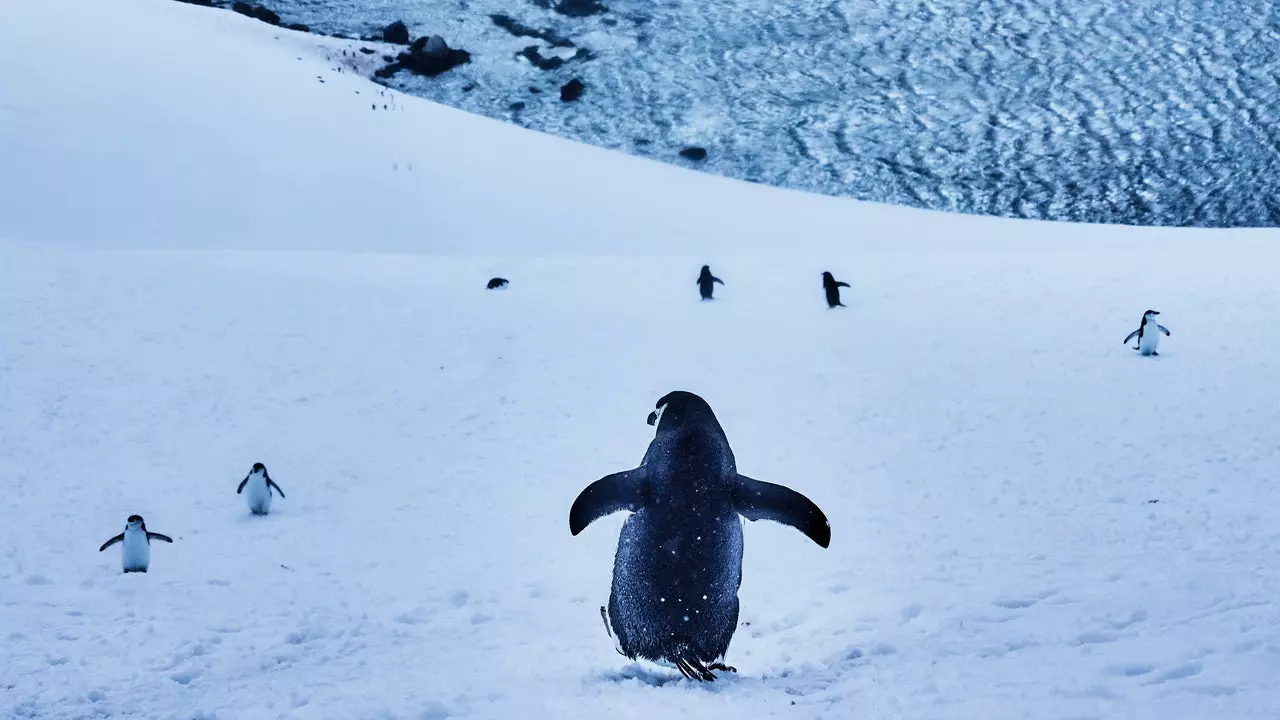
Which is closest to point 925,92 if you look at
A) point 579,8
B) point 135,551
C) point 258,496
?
point 579,8

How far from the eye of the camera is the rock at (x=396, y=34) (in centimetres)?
2406

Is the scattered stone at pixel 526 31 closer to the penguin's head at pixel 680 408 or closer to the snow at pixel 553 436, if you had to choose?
the snow at pixel 553 436

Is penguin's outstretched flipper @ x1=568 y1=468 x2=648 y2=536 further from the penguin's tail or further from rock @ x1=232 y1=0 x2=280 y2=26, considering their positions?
rock @ x1=232 y1=0 x2=280 y2=26

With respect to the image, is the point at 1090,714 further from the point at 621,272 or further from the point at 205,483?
the point at 621,272

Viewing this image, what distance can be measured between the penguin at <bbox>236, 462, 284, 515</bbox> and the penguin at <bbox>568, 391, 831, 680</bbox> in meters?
3.17

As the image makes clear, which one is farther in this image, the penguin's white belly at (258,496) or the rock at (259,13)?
the rock at (259,13)

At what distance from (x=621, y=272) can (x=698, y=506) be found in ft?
29.2

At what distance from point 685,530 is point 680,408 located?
0.52 m

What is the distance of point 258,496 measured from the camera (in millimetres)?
6820

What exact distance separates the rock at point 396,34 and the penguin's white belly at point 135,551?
65.5 ft

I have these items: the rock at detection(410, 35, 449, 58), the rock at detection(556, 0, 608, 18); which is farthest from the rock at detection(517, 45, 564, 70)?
the rock at detection(556, 0, 608, 18)

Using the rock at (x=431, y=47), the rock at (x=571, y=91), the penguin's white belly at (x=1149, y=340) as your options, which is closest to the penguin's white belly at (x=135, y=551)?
the penguin's white belly at (x=1149, y=340)

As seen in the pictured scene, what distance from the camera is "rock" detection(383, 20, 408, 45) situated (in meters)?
24.1

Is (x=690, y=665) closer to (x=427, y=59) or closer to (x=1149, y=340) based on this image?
(x=1149, y=340)
